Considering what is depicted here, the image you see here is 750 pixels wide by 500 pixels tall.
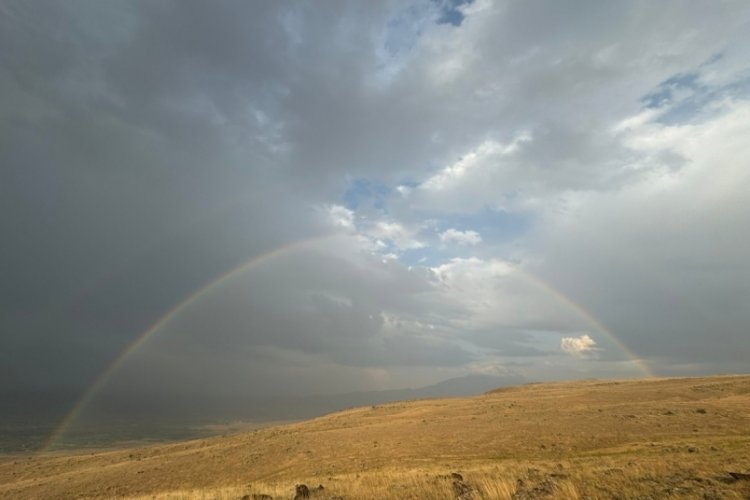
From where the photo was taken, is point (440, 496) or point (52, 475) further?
point (52, 475)

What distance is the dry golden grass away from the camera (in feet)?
59.2

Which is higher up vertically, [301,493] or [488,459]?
[301,493]

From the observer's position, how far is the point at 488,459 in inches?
1210

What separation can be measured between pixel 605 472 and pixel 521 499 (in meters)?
6.50

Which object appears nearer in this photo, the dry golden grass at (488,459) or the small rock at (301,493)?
the dry golden grass at (488,459)

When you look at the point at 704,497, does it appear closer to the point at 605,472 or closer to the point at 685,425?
the point at 605,472

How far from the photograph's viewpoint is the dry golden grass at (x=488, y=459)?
59.2 ft

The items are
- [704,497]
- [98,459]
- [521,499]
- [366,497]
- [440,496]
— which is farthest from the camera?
[98,459]

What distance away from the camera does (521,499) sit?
51.1 feet

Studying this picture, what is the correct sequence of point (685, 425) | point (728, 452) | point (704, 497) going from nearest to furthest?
point (704, 497) < point (728, 452) < point (685, 425)

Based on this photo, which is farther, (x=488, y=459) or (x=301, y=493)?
(x=488, y=459)

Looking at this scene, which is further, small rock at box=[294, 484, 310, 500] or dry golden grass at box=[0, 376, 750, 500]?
small rock at box=[294, 484, 310, 500]

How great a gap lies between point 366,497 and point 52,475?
45844 mm

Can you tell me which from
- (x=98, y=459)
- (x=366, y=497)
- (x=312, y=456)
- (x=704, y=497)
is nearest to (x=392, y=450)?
(x=312, y=456)
